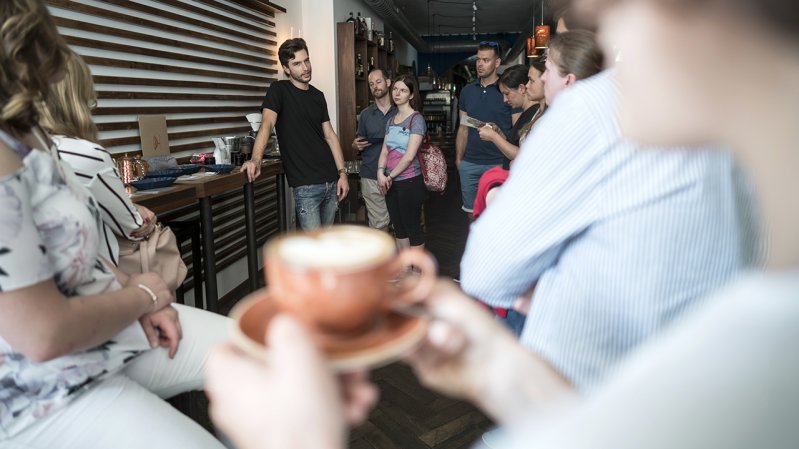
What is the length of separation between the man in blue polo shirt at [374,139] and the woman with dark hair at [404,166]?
0.34 meters

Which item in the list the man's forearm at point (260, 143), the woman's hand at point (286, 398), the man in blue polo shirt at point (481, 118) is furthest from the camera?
the man in blue polo shirt at point (481, 118)

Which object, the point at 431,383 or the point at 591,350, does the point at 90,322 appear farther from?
the point at 591,350

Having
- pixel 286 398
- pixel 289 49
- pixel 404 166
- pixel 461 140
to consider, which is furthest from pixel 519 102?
pixel 286 398

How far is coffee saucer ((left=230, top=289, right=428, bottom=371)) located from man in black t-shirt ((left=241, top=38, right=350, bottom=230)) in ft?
10.9

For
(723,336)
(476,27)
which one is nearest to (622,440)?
(723,336)

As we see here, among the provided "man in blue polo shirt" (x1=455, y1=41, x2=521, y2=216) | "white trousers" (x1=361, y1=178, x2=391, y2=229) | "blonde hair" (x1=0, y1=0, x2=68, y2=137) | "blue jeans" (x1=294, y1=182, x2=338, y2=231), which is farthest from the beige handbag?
"man in blue polo shirt" (x1=455, y1=41, x2=521, y2=216)

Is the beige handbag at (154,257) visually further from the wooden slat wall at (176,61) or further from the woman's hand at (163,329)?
the wooden slat wall at (176,61)

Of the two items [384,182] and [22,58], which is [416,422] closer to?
[22,58]

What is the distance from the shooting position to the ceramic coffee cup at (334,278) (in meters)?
0.53

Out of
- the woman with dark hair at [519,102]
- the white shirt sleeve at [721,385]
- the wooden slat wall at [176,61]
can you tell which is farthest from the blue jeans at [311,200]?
the white shirt sleeve at [721,385]

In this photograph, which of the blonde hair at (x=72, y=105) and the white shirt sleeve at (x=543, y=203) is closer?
the white shirt sleeve at (x=543, y=203)

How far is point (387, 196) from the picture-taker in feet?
14.3

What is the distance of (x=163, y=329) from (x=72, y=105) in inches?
38.1

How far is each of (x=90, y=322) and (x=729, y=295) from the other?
3.81 feet
